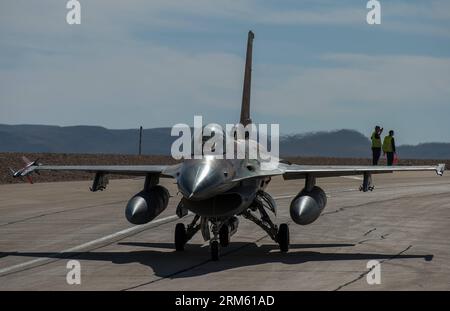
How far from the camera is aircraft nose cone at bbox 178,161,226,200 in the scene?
16.8 metres

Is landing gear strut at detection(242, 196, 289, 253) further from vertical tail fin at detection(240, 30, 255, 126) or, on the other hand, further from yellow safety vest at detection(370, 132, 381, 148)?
yellow safety vest at detection(370, 132, 381, 148)

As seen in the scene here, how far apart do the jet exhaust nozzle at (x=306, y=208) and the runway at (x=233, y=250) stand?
3.04 ft

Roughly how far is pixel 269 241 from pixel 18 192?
19402 mm

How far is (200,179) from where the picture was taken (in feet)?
55.4

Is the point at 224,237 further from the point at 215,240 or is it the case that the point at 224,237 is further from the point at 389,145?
the point at 389,145

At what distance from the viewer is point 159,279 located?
16531 mm

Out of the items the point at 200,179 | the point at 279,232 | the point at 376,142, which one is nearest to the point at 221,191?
the point at 200,179

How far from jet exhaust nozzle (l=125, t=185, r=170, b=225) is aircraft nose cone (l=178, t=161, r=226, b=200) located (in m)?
2.30

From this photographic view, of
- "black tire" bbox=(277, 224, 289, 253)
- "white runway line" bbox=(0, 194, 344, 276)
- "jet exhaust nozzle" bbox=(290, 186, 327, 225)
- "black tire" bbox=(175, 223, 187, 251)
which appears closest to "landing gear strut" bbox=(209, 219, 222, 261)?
"jet exhaust nozzle" bbox=(290, 186, 327, 225)

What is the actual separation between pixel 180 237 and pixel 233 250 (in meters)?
1.32

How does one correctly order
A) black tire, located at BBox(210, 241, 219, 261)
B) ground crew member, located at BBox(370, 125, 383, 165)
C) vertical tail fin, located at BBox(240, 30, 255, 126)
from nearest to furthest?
1. black tire, located at BBox(210, 241, 219, 261)
2. vertical tail fin, located at BBox(240, 30, 255, 126)
3. ground crew member, located at BBox(370, 125, 383, 165)

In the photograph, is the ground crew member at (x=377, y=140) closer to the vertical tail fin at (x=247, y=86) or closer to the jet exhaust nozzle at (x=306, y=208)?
the vertical tail fin at (x=247, y=86)

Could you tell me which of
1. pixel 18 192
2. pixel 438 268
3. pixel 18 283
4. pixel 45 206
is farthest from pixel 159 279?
pixel 18 192
